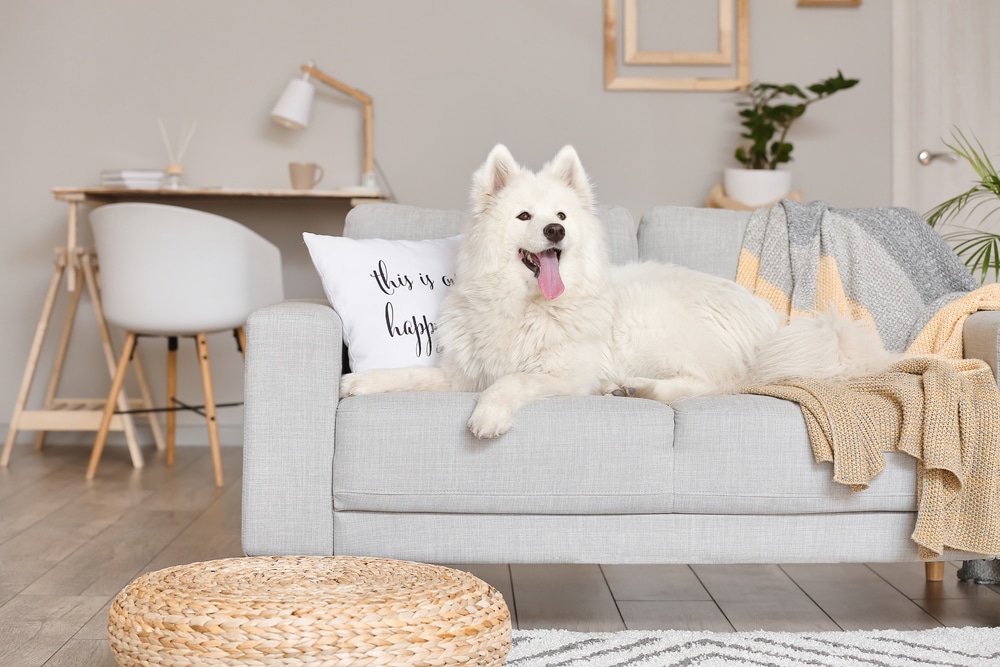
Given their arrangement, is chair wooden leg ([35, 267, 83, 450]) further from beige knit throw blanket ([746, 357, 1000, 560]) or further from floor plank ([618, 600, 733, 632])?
beige knit throw blanket ([746, 357, 1000, 560])

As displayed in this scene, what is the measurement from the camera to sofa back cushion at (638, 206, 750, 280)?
8.91 feet

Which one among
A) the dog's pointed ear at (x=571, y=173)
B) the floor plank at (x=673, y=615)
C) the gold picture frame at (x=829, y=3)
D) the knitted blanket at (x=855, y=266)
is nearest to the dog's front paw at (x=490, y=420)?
the floor plank at (x=673, y=615)

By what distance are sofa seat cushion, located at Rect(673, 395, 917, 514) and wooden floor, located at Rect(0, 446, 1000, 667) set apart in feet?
1.04

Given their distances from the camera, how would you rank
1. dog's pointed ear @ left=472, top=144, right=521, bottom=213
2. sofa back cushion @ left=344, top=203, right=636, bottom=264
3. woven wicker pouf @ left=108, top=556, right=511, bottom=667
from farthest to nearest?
sofa back cushion @ left=344, top=203, right=636, bottom=264
dog's pointed ear @ left=472, top=144, right=521, bottom=213
woven wicker pouf @ left=108, top=556, right=511, bottom=667

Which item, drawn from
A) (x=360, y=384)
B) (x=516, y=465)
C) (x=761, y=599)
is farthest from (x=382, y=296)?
(x=761, y=599)

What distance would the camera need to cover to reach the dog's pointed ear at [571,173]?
7.54 feet

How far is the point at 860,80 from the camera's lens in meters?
4.32

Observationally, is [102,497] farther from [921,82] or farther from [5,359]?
[921,82]

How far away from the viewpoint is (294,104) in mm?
4090

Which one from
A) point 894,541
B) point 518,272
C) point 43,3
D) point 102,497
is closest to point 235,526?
point 102,497

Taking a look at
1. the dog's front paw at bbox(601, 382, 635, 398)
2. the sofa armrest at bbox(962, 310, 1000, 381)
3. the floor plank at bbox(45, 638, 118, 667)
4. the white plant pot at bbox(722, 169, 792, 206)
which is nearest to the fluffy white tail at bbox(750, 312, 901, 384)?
the sofa armrest at bbox(962, 310, 1000, 381)

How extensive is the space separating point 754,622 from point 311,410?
1.07 metres

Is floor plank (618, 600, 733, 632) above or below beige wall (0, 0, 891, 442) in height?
below

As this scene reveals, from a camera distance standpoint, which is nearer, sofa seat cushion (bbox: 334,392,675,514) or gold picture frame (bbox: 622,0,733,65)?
sofa seat cushion (bbox: 334,392,675,514)
